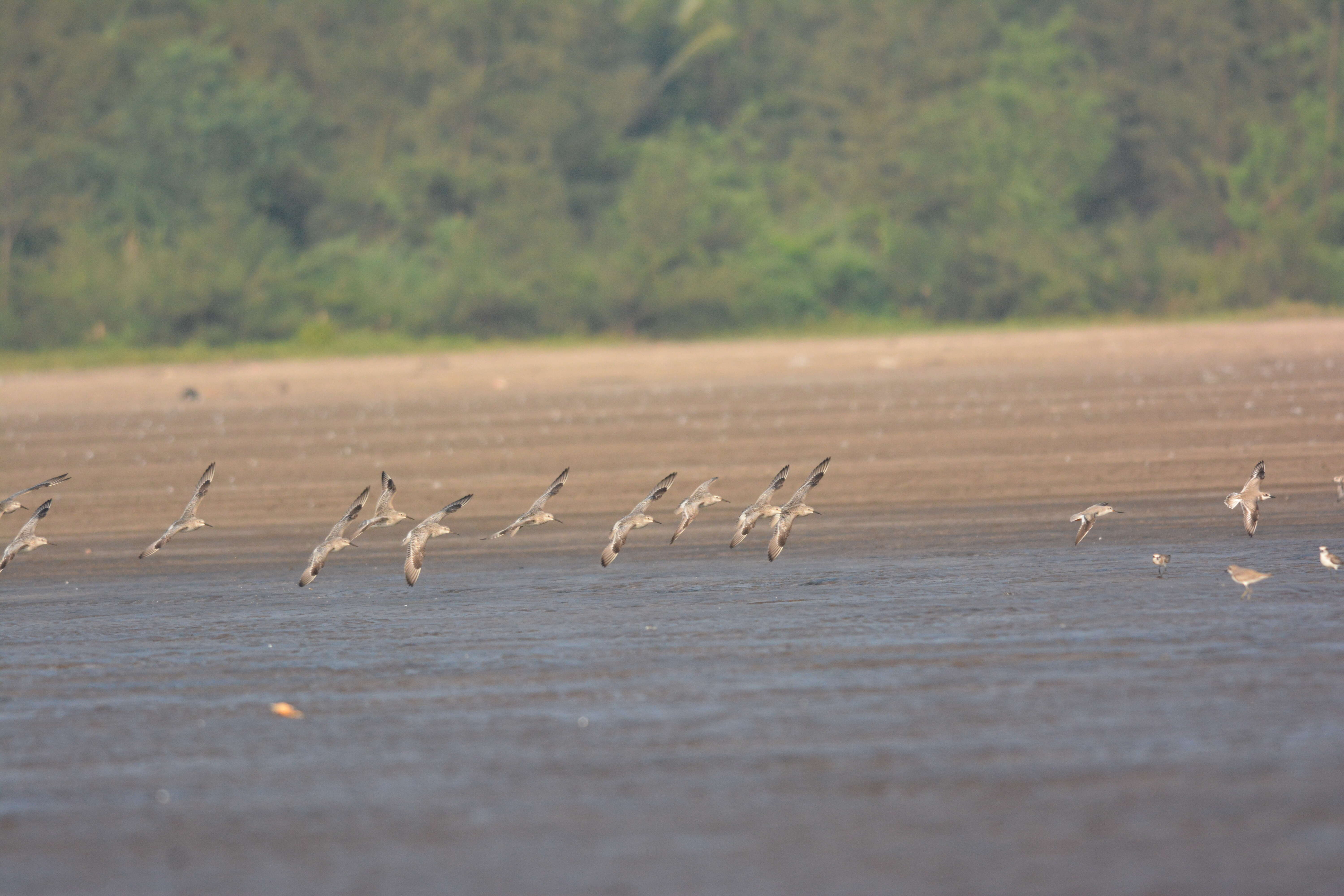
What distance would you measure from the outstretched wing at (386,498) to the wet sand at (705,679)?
632 mm

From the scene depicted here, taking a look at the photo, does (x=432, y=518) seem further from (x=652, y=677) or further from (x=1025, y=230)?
(x=1025, y=230)

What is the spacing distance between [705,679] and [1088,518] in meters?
4.33

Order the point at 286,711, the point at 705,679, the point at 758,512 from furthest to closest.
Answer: the point at 758,512 < the point at 705,679 < the point at 286,711

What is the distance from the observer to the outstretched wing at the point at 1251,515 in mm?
12570

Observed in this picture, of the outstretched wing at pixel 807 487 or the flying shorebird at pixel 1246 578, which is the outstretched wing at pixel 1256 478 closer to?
the flying shorebird at pixel 1246 578

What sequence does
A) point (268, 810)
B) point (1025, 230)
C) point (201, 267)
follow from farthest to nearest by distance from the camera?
point (1025, 230), point (201, 267), point (268, 810)

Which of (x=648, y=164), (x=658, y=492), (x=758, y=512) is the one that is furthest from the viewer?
(x=648, y=164)

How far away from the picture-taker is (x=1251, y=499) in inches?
491

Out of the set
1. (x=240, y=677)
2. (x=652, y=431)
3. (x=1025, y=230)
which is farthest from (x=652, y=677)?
(x=1025, y=230)

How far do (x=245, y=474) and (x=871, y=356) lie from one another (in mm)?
17813

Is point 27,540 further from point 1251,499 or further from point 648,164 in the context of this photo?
point 648,164

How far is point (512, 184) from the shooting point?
50.8 metres

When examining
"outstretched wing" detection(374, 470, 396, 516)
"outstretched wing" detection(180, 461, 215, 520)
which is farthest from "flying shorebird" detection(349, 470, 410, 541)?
"outstretched wing" detection(180, 461, 215, 520)

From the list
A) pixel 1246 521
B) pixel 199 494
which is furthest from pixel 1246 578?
pixel 199 494
